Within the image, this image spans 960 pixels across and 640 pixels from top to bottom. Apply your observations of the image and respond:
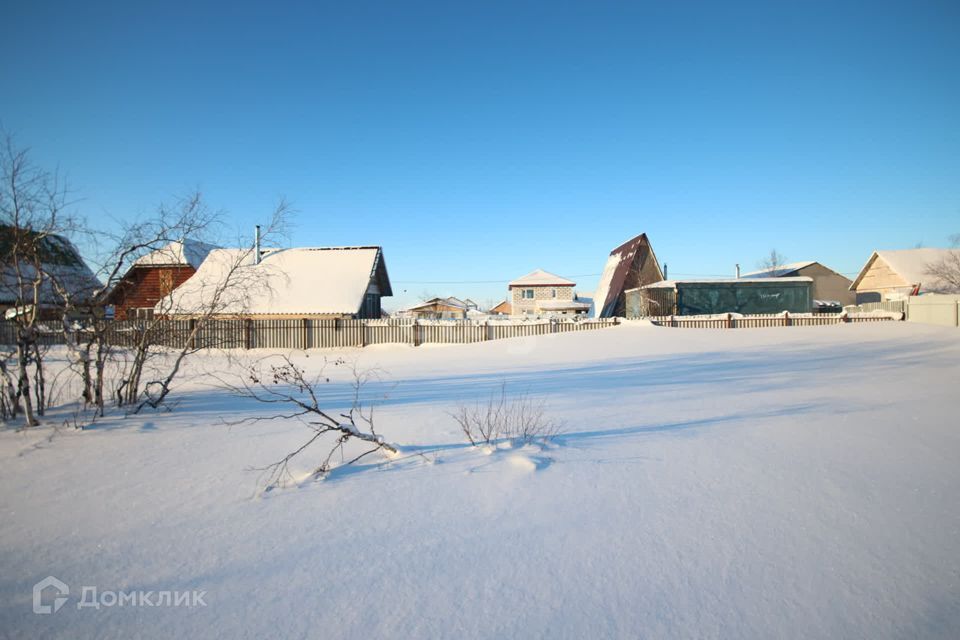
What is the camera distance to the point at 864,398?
546cm

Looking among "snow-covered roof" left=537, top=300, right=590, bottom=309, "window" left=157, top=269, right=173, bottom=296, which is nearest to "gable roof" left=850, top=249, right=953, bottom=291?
"snow-covered roof" left=537, top=300, right=590, bottom=309

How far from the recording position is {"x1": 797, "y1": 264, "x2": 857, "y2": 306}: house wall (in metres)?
38.1

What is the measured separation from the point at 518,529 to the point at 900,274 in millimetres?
36836

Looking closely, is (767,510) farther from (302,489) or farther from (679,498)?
(302,489)

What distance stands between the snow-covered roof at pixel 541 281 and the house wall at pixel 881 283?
21871mm

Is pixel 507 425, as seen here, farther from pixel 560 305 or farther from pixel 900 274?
pixel 900 274

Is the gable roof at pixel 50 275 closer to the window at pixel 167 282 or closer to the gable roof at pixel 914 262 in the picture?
the window at pixel 167 282

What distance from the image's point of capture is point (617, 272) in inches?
1140

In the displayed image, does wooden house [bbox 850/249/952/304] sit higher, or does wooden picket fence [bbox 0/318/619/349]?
wooden house [bbox 850/249/952/304]

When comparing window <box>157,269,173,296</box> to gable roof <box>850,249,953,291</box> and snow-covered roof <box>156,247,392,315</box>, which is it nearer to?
snow-covered roof <box>156,247,392,315</box>

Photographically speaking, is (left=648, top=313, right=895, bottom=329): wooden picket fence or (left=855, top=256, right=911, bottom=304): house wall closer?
(left=648, top=313, right=895, bottom=329): wooden picket fence

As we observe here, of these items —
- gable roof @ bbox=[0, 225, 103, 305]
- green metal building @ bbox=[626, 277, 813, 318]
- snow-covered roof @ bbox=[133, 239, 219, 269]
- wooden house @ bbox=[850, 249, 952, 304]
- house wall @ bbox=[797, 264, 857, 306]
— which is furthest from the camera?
house wall @ bbox=[797, 264, 857, 306]

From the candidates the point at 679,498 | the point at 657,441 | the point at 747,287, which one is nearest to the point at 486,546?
the point at 679,498

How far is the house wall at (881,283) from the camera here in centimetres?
2673
